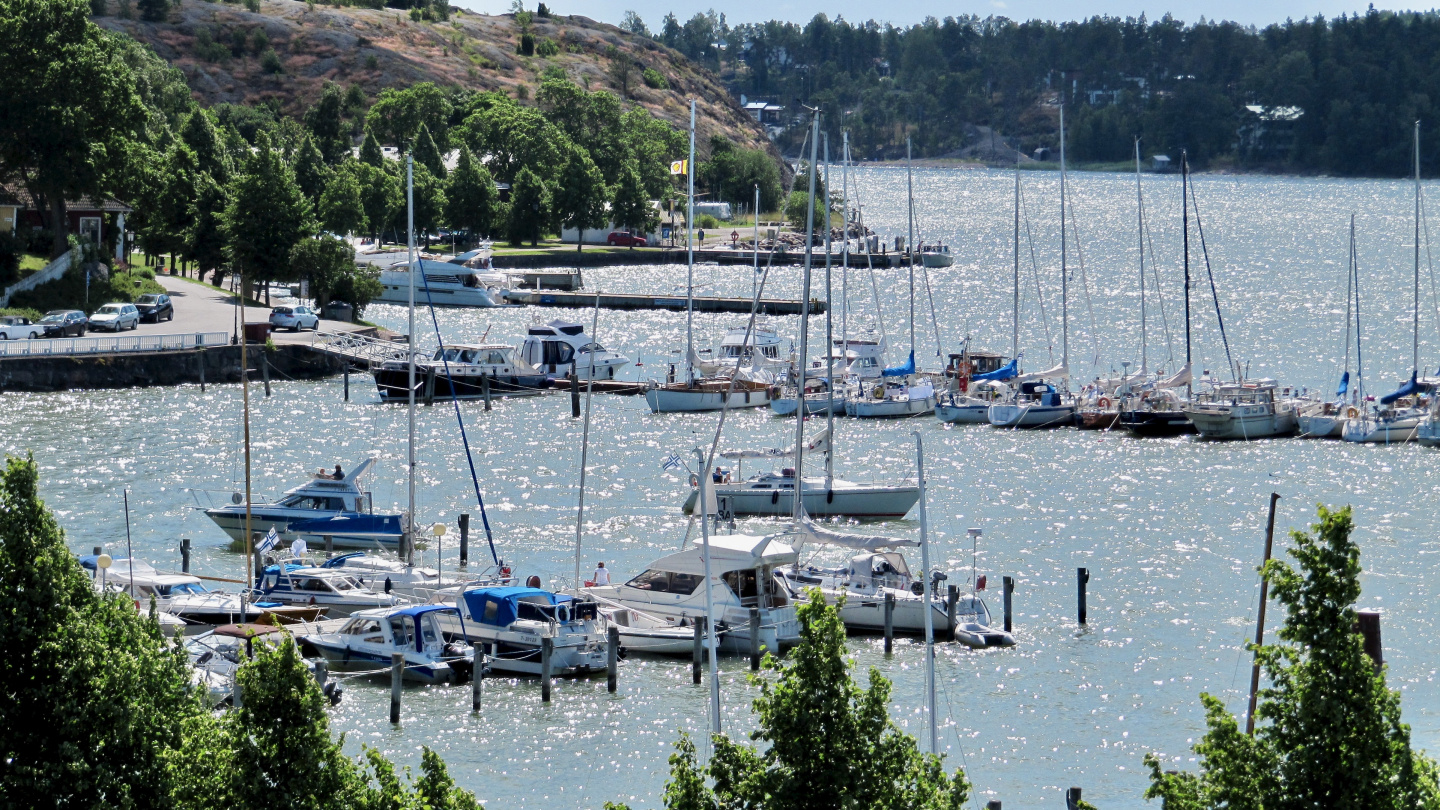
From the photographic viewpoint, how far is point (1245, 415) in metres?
70.2

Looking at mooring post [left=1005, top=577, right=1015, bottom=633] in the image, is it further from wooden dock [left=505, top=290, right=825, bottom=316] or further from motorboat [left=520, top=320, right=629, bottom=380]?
wooden dock [left=505, top=290, right=825, bottom=316]

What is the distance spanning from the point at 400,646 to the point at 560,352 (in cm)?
4916

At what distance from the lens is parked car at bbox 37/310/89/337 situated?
264ft

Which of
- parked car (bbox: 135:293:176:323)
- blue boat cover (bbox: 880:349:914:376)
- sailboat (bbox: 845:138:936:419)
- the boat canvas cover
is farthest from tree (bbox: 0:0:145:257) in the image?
the boat canvas cover

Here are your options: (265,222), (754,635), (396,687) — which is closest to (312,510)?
(396,687)

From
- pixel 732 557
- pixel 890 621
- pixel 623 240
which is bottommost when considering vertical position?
pixel 890 621

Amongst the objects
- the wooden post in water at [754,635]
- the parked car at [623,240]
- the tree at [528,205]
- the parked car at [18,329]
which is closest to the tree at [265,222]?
the parked car at [18,329]

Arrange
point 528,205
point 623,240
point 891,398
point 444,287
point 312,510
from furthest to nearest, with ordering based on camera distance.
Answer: point 623,240, point 528,205, point 444,287, point 891,398, point 312,510

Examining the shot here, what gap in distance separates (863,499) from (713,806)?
3642 centimetres

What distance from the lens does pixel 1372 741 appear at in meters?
15.5

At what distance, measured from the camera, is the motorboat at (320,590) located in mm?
40406

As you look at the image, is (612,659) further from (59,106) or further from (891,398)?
(59,106)

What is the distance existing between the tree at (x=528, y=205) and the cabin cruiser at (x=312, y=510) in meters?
103

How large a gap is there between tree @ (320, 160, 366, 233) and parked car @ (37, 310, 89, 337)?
144ft
